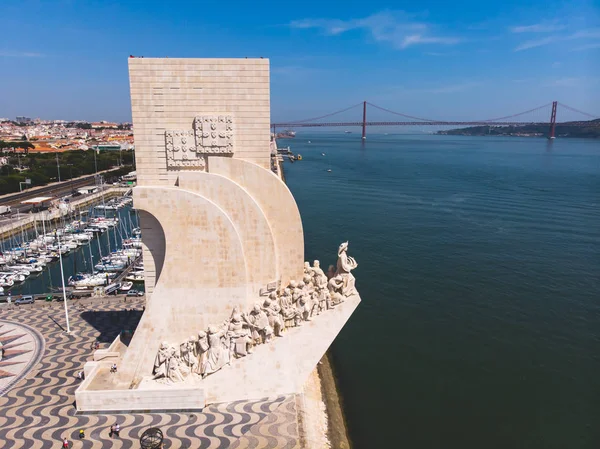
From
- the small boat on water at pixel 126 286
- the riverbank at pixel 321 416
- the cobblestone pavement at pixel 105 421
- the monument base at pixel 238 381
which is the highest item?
the monument base at pixel 238 381

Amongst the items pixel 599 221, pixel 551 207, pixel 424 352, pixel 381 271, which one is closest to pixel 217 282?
pixel 424 352

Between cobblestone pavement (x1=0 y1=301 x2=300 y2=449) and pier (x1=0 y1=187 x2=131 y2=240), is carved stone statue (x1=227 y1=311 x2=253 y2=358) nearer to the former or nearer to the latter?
cobblestone pavement (x1=0 y1=301 x2=300 y2=449)

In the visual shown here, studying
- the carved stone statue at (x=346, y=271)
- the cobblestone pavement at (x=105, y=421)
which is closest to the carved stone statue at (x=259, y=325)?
the cobblestone pavement at (x=105, y=421)

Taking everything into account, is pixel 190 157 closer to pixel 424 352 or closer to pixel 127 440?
pixel 127 440

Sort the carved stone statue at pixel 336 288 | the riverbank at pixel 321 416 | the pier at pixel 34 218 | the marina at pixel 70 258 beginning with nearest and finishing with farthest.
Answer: the riverbank at pixel 321 416 → the carved stone statue at pixel 336 288 → the marina at pixel 70 258 → the pier at pixel 34 218

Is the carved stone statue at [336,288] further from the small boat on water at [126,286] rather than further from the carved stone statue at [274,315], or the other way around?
the small boat on water at [126,286]

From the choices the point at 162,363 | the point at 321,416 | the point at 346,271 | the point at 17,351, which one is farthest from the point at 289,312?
the point at 17,351

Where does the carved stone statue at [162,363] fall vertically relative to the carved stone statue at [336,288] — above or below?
below

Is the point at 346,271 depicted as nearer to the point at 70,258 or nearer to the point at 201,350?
the point at 201,350
